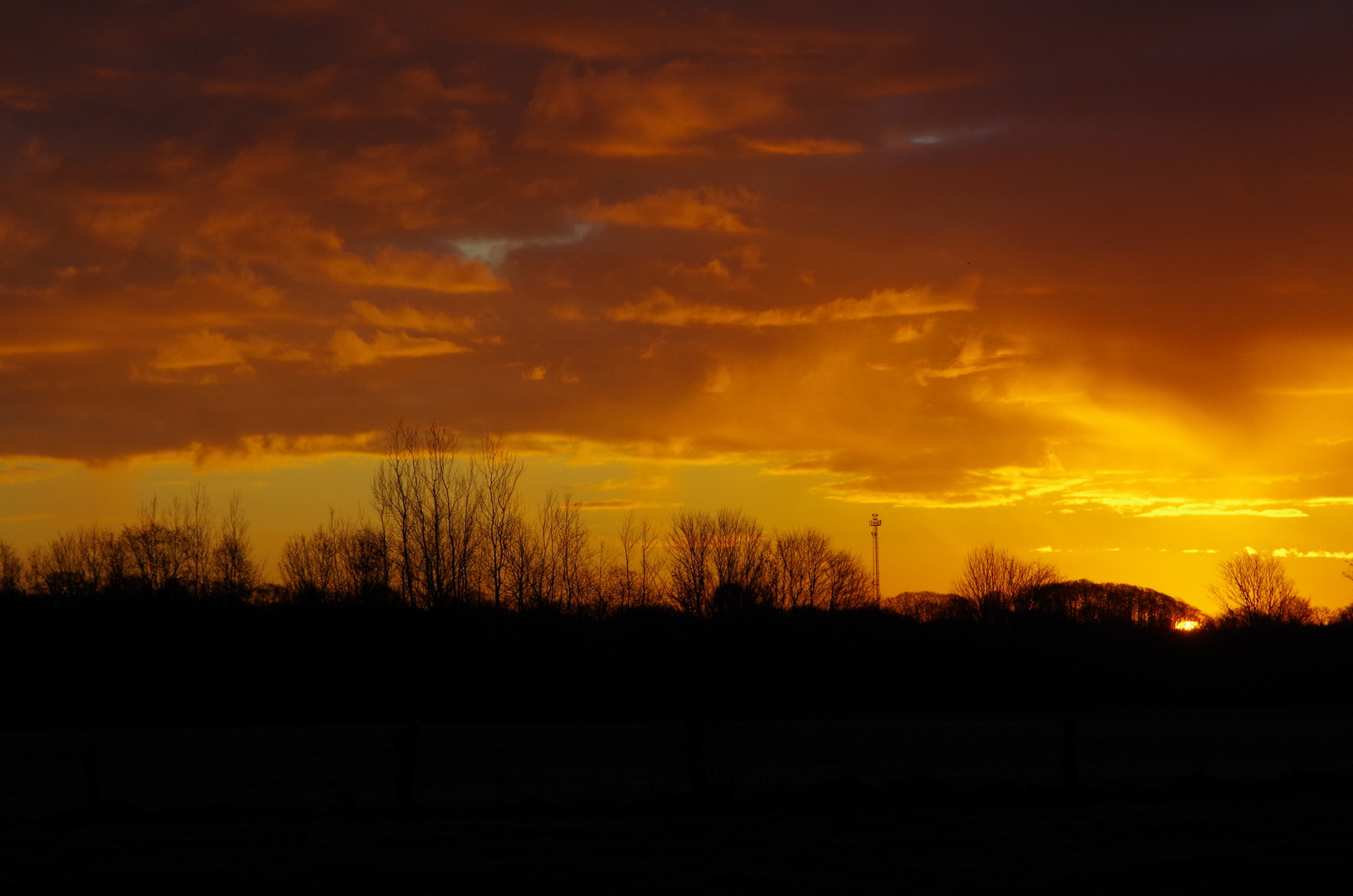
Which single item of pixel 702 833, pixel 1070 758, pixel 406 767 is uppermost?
pixel 406 767

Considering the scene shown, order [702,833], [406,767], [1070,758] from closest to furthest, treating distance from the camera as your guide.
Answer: [702,833] → [406,767] → [1070,758]

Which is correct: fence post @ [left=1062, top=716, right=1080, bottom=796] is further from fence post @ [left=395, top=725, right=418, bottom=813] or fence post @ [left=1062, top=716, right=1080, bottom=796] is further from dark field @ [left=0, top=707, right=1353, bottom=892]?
fence post @ [left=395, top=725, right=418, bottom=813]

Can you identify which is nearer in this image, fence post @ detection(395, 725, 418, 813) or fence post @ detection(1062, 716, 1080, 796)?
fence post @ detection(395, 725, 418, 813)

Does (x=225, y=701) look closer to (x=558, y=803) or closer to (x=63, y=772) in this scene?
(x=63, y=772)

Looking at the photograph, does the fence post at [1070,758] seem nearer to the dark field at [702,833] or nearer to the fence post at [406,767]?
the dark field at [702,833]

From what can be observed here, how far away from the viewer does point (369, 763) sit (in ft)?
106

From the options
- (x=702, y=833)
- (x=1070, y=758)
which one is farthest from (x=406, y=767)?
(x=1070, y=758)

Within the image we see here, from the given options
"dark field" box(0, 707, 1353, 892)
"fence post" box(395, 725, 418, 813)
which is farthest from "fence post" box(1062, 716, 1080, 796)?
"fence post" box(395, 725, 418, 813)

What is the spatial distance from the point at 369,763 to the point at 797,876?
23100 millimetres

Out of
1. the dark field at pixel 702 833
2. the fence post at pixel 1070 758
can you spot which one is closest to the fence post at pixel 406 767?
the dark field at pixel 702 833

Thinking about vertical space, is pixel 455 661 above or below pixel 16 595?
below

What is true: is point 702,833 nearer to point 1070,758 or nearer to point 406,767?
point 406,767

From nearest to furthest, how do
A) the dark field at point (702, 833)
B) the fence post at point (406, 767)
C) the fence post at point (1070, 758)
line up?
the dark field at point (702, 833), the fence post at point (406, 767), the fence post at point (1070, 758)

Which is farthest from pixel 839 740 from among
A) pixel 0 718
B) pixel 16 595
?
pixel 16 595
